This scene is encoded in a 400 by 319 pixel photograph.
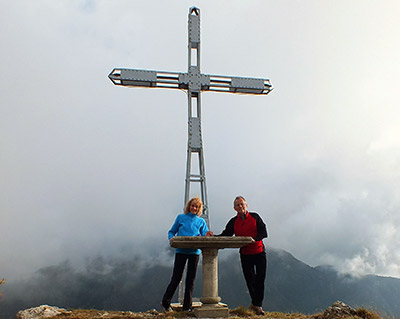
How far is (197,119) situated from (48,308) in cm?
737

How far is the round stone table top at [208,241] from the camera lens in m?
5.64

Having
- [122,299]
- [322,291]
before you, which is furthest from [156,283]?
[322,291]

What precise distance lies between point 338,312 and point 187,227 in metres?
3.50

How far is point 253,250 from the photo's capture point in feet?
21.8

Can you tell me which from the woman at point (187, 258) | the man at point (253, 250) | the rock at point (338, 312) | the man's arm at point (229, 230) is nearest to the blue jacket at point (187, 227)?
the woman at point (187, 258)

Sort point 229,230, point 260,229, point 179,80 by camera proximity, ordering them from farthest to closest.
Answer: point 179,80, point 229,230, point 260,229

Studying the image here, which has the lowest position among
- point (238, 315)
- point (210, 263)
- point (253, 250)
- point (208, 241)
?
point (238, 315)

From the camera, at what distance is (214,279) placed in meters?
6.26

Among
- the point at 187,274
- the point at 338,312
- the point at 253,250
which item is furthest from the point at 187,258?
the point at 338,312

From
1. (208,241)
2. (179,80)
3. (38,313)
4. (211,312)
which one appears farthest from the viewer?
(179,80)

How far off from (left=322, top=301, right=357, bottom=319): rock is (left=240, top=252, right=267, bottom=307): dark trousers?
53.2 inches

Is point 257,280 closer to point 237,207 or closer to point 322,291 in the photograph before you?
point 237,207

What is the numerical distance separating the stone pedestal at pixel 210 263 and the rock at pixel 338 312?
2192 millimetres

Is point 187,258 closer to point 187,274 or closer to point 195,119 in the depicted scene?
point 187,274
